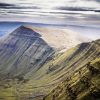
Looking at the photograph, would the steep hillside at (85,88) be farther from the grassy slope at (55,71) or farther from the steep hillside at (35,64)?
the grassy slope at (55,71)

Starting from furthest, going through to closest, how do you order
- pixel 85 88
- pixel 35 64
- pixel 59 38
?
pixel 59 38, pixel 35 64, pixel 85 88

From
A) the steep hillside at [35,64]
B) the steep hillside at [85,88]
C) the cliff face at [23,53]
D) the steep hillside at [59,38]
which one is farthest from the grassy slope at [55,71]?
the steep hillside at [85,88]

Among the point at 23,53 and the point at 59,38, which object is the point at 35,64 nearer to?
the point at 23,53

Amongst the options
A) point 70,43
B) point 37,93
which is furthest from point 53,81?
point 70,43

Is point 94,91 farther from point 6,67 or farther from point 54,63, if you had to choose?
point 6,67

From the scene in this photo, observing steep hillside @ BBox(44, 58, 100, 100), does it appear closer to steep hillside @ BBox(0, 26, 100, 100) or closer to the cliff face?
steep hillside @ BBox(0, 26, 100, 100)

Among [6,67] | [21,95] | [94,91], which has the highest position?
[94,91]

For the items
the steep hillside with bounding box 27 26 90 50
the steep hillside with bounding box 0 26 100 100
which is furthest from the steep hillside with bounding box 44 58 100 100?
the steep hillside with bounding box 27 26 90 50

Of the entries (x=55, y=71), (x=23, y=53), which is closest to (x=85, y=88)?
(x=55, y=71)
